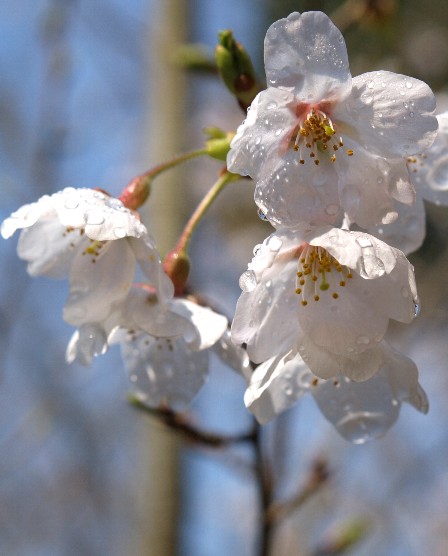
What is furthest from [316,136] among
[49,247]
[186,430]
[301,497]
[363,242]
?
[301,497]

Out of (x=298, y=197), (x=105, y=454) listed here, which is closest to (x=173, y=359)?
(x=298, y=197)

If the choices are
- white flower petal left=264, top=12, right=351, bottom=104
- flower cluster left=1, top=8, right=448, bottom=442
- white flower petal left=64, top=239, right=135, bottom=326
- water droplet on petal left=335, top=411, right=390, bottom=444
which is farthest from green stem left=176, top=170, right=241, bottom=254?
water droplet on petal left=335, top=411, right=390, bottom=444

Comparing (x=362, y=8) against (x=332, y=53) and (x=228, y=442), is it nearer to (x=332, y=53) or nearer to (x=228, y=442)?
(x=332, y=53)

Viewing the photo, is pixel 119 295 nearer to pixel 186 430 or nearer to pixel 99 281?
pixel 99 281

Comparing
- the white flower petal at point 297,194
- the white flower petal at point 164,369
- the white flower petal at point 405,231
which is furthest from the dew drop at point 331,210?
the white flower petal at point 164,369

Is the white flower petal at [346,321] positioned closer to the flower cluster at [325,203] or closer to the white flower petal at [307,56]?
the flower cluster at [325,203]

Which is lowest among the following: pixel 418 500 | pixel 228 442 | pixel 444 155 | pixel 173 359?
pixel 418 500

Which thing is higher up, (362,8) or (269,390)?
(362,8)
